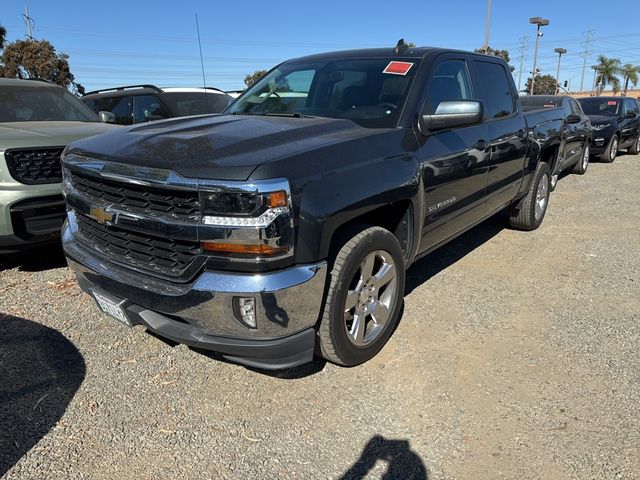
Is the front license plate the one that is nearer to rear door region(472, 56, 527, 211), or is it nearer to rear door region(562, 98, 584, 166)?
rear door region(472, 56, 527, 211)

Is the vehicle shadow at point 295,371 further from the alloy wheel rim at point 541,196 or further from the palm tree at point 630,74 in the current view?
the palm tree at point 630,74

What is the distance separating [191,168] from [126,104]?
250 inches

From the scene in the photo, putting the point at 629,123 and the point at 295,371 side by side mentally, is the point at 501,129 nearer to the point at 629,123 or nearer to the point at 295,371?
the point at 295,371

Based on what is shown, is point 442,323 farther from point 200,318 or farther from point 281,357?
point 200,318

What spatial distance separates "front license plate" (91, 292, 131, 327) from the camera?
274 centimetres

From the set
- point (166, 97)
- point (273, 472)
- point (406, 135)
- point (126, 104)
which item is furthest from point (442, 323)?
point (126, 104)

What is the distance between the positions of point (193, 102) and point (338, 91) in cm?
498

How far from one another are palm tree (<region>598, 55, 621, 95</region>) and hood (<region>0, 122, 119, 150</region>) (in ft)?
201

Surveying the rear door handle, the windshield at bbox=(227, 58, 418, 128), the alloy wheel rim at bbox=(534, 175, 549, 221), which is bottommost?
the alloy wheel rim at bbox=(534, 175, 549, 221)

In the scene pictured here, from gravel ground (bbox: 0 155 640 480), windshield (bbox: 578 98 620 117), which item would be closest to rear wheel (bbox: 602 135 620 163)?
windshield (bbox: 578 98 620 117)

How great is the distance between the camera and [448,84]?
152 inches

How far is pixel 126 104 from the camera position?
793 centimetres

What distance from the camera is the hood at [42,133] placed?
4.18 m

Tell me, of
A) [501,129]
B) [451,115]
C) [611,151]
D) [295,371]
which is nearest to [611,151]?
[611,151]
